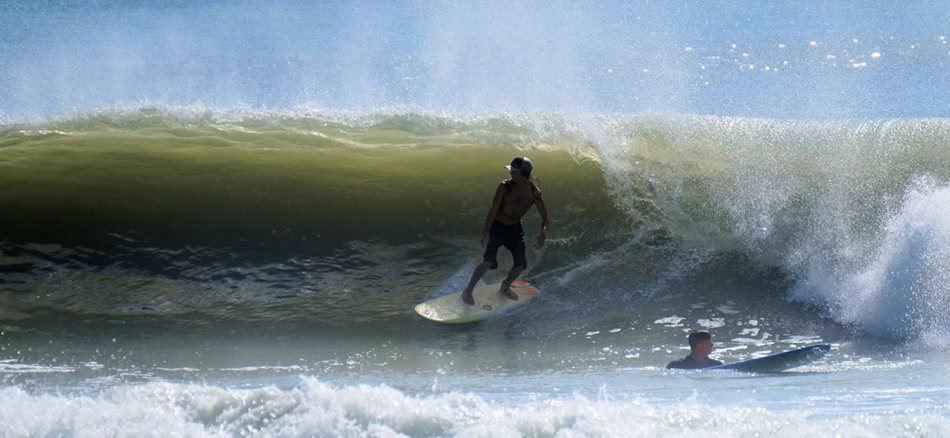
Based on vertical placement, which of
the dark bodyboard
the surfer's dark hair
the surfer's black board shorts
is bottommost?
the dark bodyboard

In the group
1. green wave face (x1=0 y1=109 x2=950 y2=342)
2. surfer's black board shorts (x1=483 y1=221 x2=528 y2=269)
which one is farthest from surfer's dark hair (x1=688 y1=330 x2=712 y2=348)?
green wave face (x1=0 y1=109 x2=950 y2=342)

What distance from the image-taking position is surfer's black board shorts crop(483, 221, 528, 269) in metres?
8.84

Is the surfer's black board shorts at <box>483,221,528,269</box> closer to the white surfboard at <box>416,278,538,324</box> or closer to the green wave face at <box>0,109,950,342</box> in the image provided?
the white surfboard at <box>416,278,538,324</box>

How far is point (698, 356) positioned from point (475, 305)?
2.15 metres

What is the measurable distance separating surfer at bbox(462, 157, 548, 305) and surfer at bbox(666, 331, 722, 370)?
5.39 ft

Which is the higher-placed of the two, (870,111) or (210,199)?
(870,111)

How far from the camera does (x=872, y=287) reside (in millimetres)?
9094

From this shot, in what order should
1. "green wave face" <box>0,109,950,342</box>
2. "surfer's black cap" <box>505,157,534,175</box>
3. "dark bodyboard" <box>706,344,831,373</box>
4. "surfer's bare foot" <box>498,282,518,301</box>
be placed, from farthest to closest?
"green wave face" <box>0,109,950,342</box>, "surfer's bare foot" <box>498,282,518,301</box>, "surfer's black cap" <box>505,157,534,175</box>, "dark bodyboard" <box>706,344,831,373</box>

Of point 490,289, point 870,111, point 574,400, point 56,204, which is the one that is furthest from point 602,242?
point 870,111

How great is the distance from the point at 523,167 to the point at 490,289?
1.21 metres

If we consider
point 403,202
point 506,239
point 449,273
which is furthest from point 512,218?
point 403,202

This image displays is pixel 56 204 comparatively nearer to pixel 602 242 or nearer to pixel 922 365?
pixel 602 242

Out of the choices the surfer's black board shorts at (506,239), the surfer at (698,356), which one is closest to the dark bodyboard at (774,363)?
the surfer at (698,356)

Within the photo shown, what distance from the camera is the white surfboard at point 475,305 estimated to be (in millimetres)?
8875
